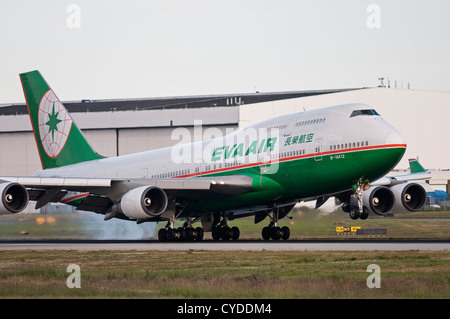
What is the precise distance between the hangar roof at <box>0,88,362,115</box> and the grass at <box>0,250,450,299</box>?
69.5 metres

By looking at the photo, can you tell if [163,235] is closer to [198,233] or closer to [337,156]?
[198,233]

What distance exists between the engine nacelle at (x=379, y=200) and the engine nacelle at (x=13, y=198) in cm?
1674

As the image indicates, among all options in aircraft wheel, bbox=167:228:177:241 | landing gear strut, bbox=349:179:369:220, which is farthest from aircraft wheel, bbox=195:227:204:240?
landing gear strut, bbox=349:179:369:220

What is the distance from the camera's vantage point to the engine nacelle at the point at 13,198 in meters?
37.0

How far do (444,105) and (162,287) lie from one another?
68912mm

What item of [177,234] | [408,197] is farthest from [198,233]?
[408,197]

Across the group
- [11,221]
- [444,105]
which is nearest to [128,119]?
[444,105]

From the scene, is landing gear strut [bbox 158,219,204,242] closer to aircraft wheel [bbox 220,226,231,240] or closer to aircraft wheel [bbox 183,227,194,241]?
aircraft wheel [bbox 183,227,194,241]

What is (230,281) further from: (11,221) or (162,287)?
(11,221)

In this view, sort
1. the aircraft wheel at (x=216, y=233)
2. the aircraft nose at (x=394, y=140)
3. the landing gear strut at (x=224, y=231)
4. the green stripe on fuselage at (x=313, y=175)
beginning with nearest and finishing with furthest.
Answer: the aircraft nose at (x=394, y=140), the green stripe on fuselage at (x=313, y=175), the landing gear strut at (x=224, y=231), the aircraft wheel at (x=216, y=233)

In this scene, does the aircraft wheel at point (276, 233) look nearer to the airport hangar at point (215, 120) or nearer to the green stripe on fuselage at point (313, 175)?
the green stripe on fuselage at point (313, 175)

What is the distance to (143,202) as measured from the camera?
121 ft

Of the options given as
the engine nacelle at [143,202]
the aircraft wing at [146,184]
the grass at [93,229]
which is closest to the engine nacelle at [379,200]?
the grass at [93,229]

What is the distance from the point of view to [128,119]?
89.8 metres
